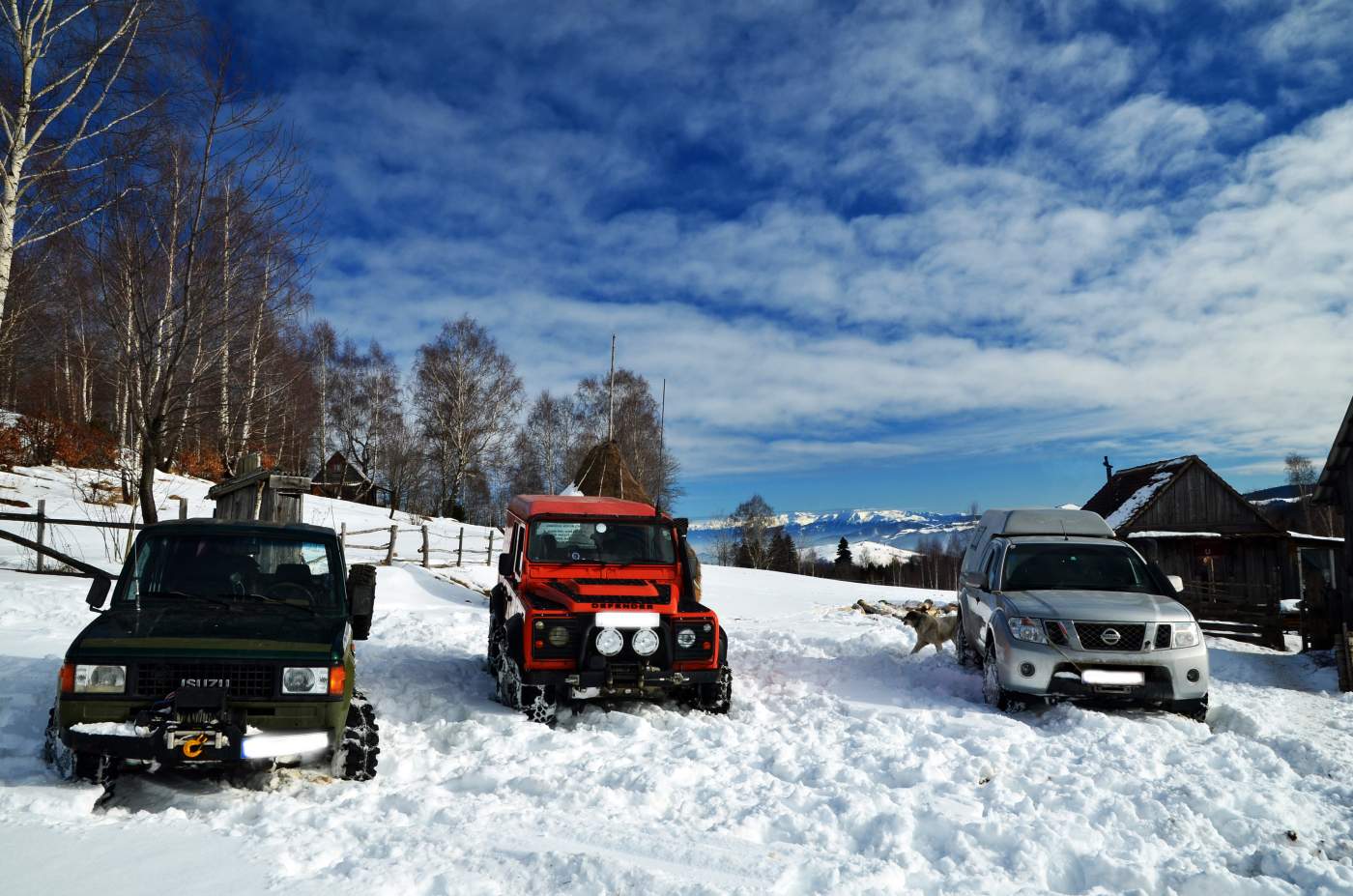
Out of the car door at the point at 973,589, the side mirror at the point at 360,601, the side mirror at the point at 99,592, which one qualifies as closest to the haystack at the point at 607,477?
the car door at the point at 973,589

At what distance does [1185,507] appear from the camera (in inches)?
1080

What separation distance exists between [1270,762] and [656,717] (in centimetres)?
471

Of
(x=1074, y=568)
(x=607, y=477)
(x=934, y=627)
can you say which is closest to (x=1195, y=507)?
(x=607, y=477)

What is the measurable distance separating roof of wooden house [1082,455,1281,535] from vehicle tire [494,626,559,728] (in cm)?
2452

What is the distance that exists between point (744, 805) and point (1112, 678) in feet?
13.8

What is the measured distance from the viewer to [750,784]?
534 centimetres

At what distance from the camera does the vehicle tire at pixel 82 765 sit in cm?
456

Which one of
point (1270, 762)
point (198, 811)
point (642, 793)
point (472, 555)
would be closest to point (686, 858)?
point (642, 793)

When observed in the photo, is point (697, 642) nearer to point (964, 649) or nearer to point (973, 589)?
point (973, 589)

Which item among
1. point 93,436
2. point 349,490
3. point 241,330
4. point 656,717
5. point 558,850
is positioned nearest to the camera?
point 558,850

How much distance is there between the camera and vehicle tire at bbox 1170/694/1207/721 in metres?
7.27

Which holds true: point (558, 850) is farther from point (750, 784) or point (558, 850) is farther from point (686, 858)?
point (750, 784)

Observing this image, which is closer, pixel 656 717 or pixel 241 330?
pixel 656 717

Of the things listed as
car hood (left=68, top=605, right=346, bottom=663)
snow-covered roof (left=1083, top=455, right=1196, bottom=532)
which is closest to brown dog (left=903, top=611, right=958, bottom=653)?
car hood (left=68, top=605, right=346, bottom=663)
